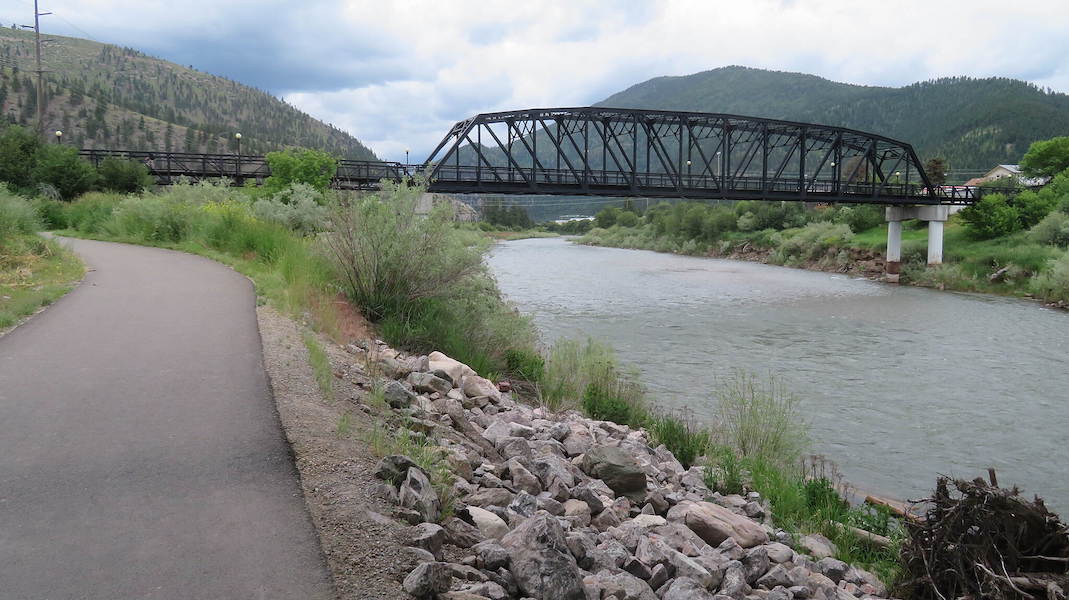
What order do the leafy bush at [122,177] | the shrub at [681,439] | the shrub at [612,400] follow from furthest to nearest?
the leafy bush at [122,177]
the shrub at [612,400]
the shrub at [681,439]

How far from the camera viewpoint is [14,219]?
1794 cm

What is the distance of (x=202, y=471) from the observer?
18.4 ft

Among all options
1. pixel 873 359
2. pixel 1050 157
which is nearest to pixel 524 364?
pixel 873 359

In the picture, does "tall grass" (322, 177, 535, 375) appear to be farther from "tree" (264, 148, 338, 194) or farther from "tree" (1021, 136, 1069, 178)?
"tree" (1021, 136, 1069, 178)

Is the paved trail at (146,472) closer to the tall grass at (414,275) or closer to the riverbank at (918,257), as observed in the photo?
the tall grass at (414,275)

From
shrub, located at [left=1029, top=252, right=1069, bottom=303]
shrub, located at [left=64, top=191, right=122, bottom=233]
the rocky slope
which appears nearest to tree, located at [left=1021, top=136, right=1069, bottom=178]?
shrub, located at [left=1029, top=252, right=1069, bottom=303]

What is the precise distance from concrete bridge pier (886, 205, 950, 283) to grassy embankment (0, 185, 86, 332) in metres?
50.6

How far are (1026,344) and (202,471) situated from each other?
27.6 m

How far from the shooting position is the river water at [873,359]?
1288 cm

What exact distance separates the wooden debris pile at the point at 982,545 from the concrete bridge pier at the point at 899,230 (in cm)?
5032

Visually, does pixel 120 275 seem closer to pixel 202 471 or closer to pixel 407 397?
pixel 407 397

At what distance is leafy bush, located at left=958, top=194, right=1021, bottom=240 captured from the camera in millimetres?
52219

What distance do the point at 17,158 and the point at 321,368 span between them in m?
38.5

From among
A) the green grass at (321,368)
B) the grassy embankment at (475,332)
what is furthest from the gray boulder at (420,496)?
the grassy embankment at (475,332)
